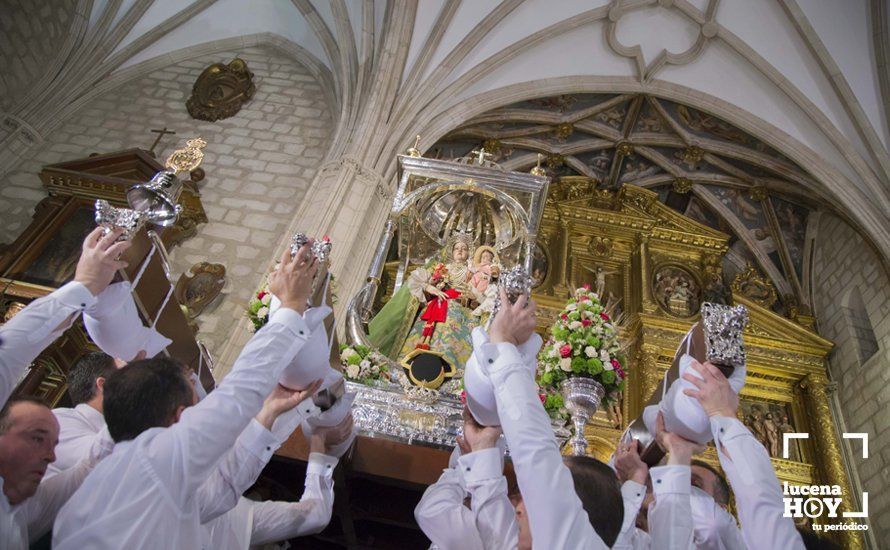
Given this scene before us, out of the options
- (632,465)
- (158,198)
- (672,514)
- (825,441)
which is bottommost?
(672,514)

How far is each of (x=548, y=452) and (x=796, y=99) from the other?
→ 972cm

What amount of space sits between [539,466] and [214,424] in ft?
2.51

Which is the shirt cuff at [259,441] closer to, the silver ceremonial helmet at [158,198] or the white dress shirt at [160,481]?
the white dress shirt at [160,481]

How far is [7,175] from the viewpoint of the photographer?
798 cm

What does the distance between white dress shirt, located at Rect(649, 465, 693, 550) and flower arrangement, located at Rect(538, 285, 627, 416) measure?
6.06 ft

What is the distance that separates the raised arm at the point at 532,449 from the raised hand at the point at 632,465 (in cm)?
79

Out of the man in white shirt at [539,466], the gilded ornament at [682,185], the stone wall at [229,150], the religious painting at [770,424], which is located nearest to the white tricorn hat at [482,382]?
the man in white shirt at [539,466]

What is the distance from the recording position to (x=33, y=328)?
171 centimetres

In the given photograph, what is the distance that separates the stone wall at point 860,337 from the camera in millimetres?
8055

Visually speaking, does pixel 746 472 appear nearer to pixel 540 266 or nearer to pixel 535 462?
pixel 535 462

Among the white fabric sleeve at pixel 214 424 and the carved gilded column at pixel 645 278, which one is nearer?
the white fabric sleeve at pixel 214 424

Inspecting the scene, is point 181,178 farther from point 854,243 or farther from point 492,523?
point 854,243

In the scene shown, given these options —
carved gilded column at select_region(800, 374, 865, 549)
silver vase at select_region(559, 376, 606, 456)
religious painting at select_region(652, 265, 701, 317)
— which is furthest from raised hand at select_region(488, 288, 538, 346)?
religious painting at select_region(652, 265, 701, 317)

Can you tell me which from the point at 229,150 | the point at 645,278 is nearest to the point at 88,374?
the point at 229,150
